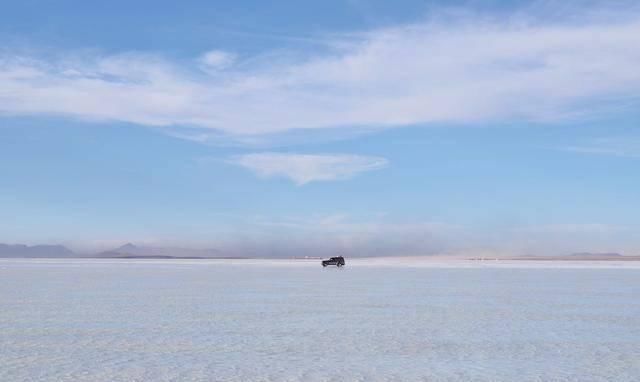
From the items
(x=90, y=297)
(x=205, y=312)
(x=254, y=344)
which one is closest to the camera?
(x=254, y=344)

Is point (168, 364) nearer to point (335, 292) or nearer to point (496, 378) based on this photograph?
point (496, 378)

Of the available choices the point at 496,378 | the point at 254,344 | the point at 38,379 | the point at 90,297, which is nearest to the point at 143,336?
the point at 254,344

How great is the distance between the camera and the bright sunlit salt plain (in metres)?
11.7

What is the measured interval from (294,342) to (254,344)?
863 mm

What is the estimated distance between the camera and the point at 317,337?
1559cm

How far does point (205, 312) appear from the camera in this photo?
20.7m

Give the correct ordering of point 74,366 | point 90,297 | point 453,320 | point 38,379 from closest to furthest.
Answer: point 38,379 < point 74,366 < point 453,320 < point 90,297

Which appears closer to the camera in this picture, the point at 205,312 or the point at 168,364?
the point at 168,364

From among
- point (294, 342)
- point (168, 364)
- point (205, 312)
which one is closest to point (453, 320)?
point (294, 342)

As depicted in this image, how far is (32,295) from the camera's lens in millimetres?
26531

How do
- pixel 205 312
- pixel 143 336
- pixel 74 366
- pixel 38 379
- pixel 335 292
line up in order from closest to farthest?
pixel 38 379, pixel 74 366, pixel 143 336, pixel 205 312, pixel 335 292

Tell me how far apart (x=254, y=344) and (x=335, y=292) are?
48.1ft

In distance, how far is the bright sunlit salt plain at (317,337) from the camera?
11.7 metres

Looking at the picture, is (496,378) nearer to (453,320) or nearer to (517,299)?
(453,320)
